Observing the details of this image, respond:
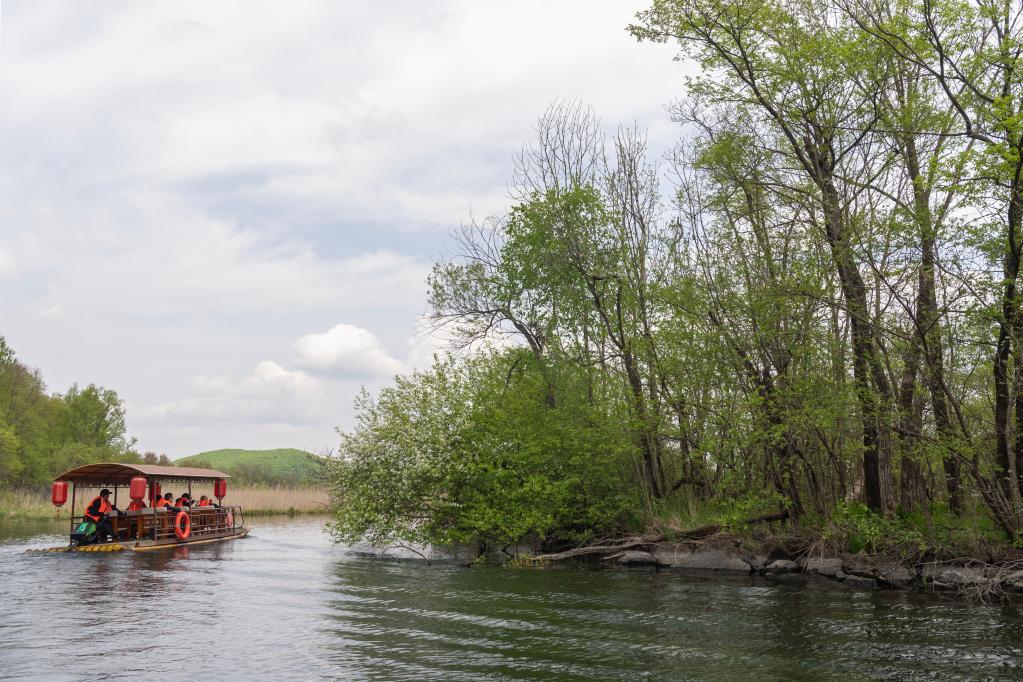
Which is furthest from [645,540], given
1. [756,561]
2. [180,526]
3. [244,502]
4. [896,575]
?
[244,502]

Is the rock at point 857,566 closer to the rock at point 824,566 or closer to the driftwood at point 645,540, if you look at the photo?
the rock at point 824,566

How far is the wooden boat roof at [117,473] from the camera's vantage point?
28109 mm

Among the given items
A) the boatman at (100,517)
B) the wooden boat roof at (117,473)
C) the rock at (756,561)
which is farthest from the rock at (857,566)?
the boatman at (100,517)

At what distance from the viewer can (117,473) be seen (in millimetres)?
29094

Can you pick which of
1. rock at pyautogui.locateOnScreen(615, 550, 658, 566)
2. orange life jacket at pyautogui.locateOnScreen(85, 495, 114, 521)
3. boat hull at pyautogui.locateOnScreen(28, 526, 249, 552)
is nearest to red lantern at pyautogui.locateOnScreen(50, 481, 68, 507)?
orange life jacket at pyautogui.locateOnScreen(85, 495, 114, 521)

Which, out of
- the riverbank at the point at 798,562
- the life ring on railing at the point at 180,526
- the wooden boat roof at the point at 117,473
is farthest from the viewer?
the life ring on railing at the point at 180,526

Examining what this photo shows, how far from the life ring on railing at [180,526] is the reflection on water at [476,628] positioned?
726 centimetres

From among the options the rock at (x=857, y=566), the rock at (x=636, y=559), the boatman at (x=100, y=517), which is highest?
the boatman at (x=100, y=517)

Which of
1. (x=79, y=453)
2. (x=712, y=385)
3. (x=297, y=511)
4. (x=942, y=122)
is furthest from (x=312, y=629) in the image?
(x=79, y=453)

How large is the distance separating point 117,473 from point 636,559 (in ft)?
60.6

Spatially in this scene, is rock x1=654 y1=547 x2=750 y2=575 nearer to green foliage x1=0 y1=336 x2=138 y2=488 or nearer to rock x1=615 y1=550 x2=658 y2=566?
rock x1=615 y1=550 x2=658 y2=566

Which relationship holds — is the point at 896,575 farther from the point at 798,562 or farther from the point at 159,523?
the point at 159,523

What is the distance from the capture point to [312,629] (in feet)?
47.0

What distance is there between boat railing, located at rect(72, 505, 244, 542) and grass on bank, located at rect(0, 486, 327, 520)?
12.6m
